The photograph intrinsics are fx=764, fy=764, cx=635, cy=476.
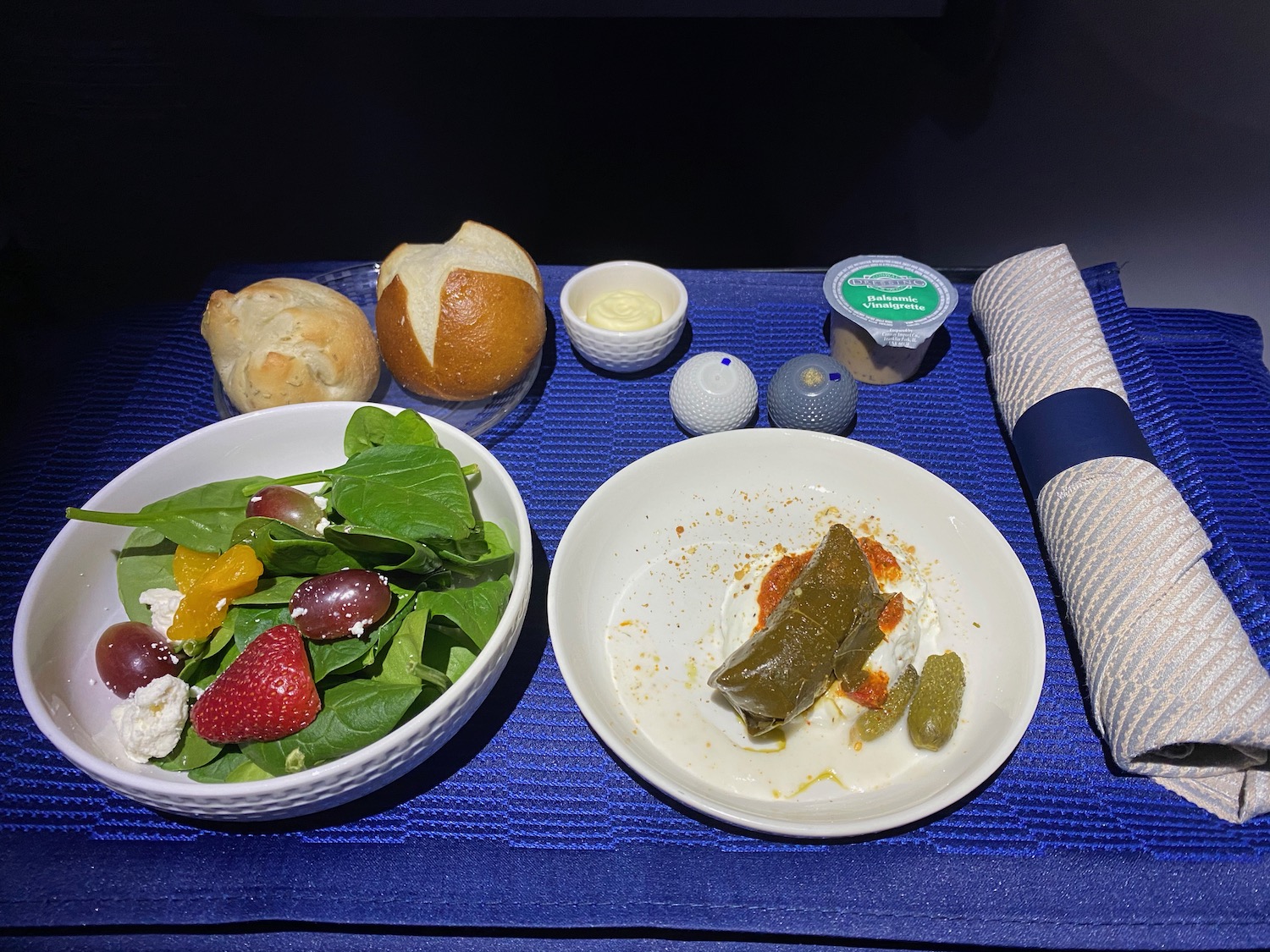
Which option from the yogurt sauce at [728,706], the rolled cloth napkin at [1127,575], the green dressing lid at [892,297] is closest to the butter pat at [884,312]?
the green dressing lid at [892,297]

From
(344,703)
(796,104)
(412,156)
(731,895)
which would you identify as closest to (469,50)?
(412,156)

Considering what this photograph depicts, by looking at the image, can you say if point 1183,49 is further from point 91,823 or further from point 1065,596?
point 91,823

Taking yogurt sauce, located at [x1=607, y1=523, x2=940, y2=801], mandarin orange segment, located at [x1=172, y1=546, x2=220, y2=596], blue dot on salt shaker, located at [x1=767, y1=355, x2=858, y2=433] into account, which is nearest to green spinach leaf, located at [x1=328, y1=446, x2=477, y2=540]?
mandarin orange segment, located at [x1=172, y1=546, x2=220, y2=596]

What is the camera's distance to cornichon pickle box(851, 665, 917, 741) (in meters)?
0.82

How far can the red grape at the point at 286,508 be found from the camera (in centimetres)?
82

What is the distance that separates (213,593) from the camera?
791 millimetres

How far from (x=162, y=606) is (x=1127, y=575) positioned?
1061 mm

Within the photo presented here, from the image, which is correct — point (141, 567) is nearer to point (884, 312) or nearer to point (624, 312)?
point (624, 312)

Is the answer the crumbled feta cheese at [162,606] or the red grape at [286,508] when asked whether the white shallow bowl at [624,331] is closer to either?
the red grape at [286,508]

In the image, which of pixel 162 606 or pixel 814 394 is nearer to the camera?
pixel 162 606

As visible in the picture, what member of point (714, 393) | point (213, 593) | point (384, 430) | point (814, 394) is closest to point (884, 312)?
point (814, 394)

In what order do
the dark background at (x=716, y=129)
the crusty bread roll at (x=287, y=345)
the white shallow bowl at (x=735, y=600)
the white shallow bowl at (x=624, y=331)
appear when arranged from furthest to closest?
the dark background at (x=716, y=129) < the white shallow bowl at (x=624, y=331) < the crusty bread roll at (x=287, y=345) < the white shallow bowl at (x=735, y=600)

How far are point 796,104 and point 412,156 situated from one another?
1.04 metres

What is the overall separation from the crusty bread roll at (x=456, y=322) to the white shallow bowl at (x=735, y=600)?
273 millimetres
